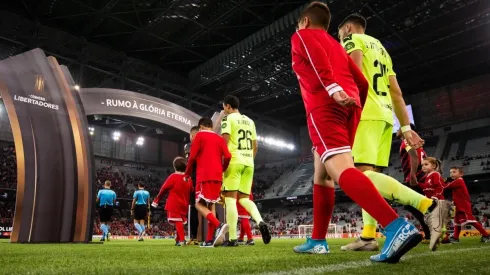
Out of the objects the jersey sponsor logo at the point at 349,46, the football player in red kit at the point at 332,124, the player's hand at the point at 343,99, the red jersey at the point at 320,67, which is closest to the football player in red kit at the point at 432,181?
the jersey sponsor logo at the point at 349,46

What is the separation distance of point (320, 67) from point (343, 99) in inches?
14.0

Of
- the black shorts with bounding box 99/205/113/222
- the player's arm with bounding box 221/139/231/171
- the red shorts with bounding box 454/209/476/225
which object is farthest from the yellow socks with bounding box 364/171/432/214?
the black shorts with bounding box 99/205/113/222

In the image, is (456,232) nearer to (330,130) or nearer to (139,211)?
(330,130)

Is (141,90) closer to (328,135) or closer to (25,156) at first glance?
(25,156)

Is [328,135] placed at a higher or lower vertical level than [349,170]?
higher

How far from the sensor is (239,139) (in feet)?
20.4

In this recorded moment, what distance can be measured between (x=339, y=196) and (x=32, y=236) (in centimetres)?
2976

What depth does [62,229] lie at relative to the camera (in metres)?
7.32

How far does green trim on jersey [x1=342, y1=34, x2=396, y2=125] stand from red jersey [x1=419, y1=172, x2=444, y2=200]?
2838 millimetres

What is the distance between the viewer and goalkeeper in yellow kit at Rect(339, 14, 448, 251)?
316 cm

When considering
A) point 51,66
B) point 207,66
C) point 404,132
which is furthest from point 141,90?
point 404,132

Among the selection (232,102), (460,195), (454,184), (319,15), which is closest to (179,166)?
(232,102)

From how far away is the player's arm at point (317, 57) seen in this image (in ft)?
7.83

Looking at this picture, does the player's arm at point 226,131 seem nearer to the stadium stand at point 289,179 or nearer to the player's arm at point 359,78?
the player's arm at point 359,78
